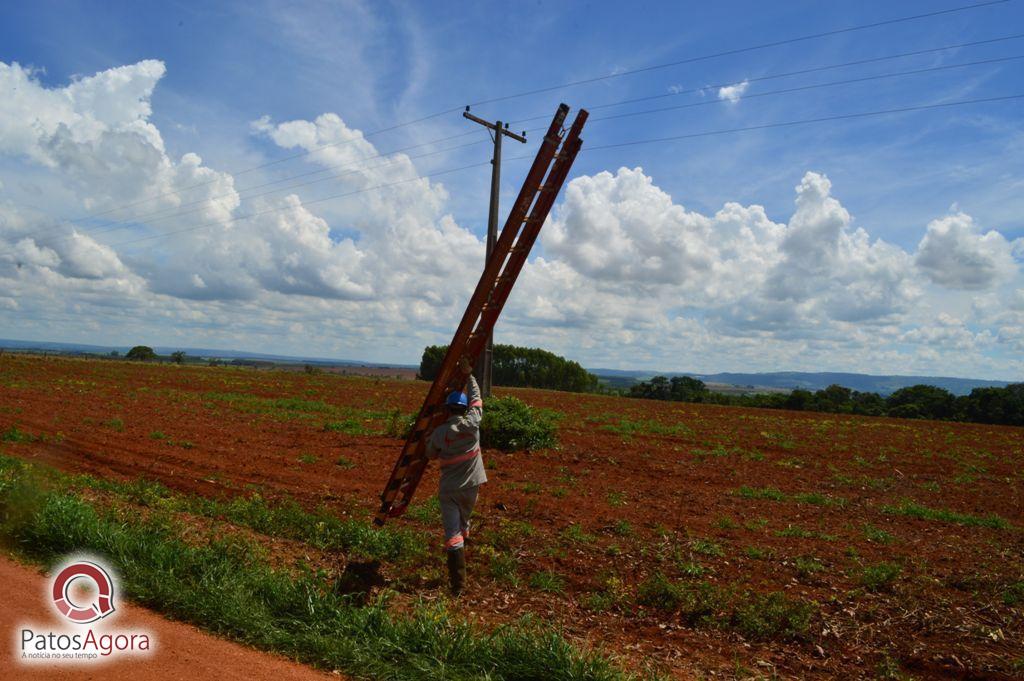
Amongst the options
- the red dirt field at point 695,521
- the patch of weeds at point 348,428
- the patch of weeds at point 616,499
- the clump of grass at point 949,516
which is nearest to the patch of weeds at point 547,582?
the red dirt field at point 695,521

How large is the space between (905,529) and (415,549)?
334 inches

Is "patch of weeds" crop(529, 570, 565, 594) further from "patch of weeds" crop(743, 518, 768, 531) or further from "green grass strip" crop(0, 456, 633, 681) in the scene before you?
"patch of weeds" crop(743, 518, 768, 531)

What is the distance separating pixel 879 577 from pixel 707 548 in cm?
201

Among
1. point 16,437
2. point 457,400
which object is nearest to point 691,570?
point 457,400

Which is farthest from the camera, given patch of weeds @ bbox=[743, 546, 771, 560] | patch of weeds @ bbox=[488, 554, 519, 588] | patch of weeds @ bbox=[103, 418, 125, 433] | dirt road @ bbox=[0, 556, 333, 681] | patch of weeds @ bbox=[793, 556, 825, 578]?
patch of weeds @ bbox=[103, 418, 125, 433]

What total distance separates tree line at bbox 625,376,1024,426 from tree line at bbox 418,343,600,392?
1346 inches

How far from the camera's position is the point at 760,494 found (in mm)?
13008

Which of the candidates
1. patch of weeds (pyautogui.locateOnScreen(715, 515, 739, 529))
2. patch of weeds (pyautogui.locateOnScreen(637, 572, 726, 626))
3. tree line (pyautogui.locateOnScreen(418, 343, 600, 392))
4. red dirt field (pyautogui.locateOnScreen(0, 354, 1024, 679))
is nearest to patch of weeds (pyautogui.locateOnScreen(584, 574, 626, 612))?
red dirt field (pyautogui.locateOnScreen(0, 354, 1024, 679))

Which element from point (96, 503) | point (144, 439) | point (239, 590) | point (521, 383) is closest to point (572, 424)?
point (144, 439)

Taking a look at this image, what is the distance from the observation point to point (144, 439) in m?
15.3

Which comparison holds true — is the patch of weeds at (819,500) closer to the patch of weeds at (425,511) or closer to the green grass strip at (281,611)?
the patch of weeds at (425,511)

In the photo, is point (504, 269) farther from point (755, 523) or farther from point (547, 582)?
point (755, 523)

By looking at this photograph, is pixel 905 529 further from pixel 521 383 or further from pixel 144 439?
pixel 521 383

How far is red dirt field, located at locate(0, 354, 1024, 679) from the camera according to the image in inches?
230
